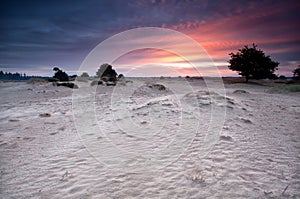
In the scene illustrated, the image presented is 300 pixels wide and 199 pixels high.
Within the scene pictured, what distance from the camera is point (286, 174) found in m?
4.62

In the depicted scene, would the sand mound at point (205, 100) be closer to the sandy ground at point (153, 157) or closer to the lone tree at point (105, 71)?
the sandy ground at point (153, 157)

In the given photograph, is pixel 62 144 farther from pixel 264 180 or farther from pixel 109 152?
pixel 264 180

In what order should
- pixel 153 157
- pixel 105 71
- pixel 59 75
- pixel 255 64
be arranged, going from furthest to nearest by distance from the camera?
pixel 59 75, pixel 105 71, pixel 255 64, pixel 153 157

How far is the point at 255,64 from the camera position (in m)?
33.2

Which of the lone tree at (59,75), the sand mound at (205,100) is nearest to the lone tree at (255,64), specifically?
the sand mound at (205,100)

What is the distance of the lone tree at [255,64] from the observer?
3359 cm

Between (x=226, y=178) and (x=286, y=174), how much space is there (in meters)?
1.63

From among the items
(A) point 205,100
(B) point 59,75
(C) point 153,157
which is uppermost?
(B) point 59,75

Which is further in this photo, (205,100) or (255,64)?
(255,64)

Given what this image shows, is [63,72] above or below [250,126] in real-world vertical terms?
above

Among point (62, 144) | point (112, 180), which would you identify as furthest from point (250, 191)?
point (62, 144)

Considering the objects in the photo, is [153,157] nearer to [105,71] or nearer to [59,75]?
[105,71]

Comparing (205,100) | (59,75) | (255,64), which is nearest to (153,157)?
(205,100)

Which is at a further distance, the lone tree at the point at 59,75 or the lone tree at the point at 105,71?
the lone tree at the point at 59,75
